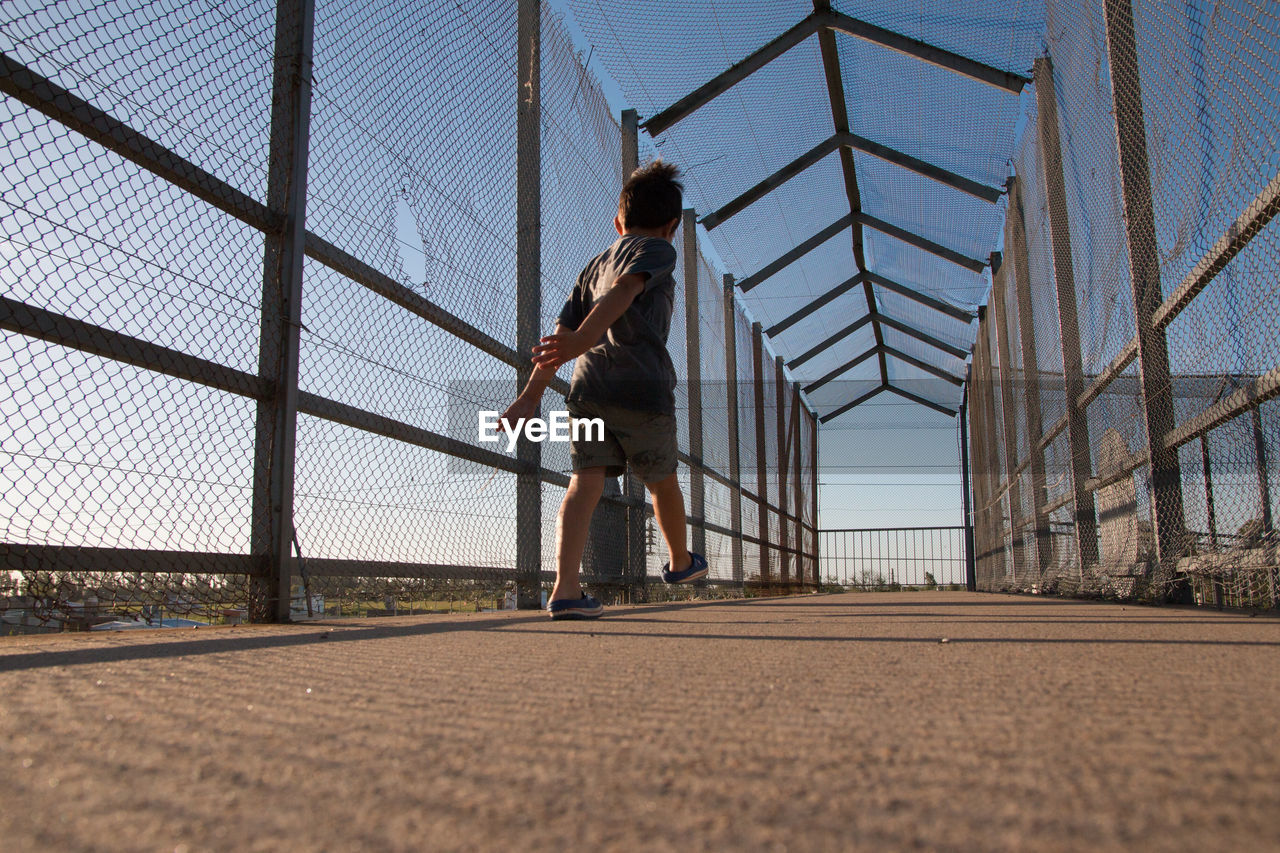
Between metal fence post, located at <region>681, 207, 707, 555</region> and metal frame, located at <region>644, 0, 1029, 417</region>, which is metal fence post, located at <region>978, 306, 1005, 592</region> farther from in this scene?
metal fence post, located at <region>681, 207, 707, 555</region>

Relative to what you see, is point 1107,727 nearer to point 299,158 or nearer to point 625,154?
point 299,158

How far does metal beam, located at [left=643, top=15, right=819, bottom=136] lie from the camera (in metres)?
6.03

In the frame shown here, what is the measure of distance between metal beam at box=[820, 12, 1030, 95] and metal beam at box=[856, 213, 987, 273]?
301 cm

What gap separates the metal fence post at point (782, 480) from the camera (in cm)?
1164

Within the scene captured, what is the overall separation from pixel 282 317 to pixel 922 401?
13.4 meters

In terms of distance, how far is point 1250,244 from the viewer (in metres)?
2.42

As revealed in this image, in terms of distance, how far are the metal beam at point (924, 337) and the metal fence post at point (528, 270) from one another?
829 cm

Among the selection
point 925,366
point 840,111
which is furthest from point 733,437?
point 925,366

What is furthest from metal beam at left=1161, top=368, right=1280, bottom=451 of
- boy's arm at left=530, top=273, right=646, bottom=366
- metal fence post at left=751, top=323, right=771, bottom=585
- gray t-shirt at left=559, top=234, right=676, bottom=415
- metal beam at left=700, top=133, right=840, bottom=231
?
metal fence post at left=751, top=323, right=771, bottom=585

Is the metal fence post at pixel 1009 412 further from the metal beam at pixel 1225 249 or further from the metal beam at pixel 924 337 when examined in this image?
the metal beam at pixel 1225 249

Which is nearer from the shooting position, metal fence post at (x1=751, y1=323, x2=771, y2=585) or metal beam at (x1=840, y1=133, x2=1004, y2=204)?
metal beam at (x1=840, y1=133, x2=1004, y2=204)

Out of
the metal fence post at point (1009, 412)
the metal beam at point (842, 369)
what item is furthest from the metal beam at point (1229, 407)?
the metal beam at point (842, 369)

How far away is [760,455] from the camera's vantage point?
34.0 feet

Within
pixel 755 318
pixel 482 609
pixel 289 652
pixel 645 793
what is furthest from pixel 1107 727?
pixel 755 318
